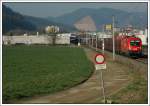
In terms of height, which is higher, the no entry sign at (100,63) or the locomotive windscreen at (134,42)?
the locomotive windscreen at (134,42)

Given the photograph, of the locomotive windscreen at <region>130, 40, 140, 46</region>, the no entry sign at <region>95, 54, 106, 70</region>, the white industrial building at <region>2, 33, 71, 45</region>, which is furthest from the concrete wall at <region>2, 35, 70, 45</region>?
the no entry sign at <region>95, 54, 106, 70</region>

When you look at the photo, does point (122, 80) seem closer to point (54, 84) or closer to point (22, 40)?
point (54, 84)

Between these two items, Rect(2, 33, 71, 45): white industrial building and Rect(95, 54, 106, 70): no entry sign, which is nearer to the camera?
Rect(95, 54, 106, 70): no entry sign

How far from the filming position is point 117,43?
70125mm

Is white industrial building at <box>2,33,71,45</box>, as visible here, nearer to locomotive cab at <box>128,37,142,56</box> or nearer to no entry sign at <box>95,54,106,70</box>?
locomotive cab at <box>128,37,142,56</box>

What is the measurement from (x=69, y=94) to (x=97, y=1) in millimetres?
6006

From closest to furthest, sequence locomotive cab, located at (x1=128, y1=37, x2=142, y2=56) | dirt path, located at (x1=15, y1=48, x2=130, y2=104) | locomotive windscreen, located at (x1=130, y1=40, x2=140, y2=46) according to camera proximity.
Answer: dirt path, located at (x1=15, y1=48, x2=130, y2=104) → locomotive cab, located at (x1=128, y1=37, x2=142, y2=56) → locomotive windscreen, located at (x1=130, y1=40, x2=140, y2=46)

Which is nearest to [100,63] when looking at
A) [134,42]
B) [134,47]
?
[134,47]

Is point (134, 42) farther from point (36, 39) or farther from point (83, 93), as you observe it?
point (36, 39)

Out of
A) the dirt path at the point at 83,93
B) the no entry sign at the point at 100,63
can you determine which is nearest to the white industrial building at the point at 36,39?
the dirt path at the point at 83,93

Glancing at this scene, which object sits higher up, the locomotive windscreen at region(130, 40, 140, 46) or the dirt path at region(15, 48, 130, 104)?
the locomotive windscreen at region(130, 40, 140, 46)

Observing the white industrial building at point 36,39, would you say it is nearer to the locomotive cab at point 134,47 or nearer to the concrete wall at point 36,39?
the concrete wall at point 36,39

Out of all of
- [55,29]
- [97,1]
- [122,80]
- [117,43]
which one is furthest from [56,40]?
[97,1]

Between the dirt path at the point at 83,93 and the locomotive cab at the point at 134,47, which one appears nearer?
the dirt path at the point at 83,93
